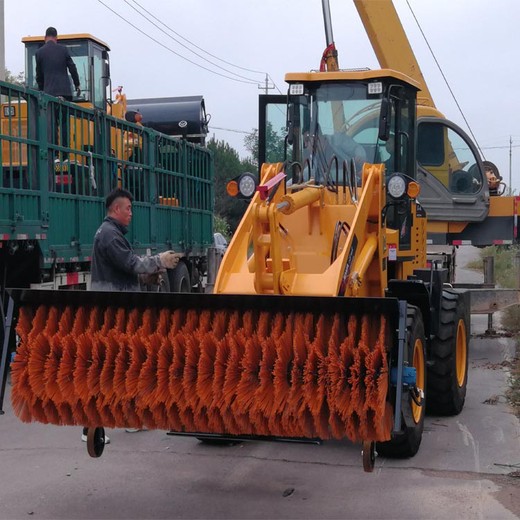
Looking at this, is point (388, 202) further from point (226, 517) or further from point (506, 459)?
point (226, 517)

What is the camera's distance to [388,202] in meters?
7.91

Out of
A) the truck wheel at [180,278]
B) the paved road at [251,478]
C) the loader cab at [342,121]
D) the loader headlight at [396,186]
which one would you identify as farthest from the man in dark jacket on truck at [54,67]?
the loader headlight at [396,186]

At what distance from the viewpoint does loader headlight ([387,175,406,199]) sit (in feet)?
25.2

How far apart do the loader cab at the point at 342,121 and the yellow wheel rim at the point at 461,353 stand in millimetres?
1558

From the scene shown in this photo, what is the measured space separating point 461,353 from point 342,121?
8.00ft

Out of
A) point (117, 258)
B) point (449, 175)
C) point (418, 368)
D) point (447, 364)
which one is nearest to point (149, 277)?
point (117, 258)

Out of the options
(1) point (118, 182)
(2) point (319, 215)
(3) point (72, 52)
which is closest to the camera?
(2) point (319, 215)

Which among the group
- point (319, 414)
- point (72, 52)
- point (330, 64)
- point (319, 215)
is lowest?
point (319, 414)

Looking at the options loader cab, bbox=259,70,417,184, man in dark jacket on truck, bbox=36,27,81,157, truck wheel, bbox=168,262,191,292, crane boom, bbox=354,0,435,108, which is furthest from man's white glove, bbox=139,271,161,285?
crane boom, bbox=354,0,435,108

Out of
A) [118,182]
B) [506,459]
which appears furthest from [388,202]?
[118,182]

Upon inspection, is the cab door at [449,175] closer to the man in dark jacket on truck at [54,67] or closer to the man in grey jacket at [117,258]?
the man in dark jacket on truck at [54,67]

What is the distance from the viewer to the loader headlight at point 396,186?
25.2ft

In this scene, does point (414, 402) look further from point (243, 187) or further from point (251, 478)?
point (243, 187)

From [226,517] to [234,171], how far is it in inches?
2112
